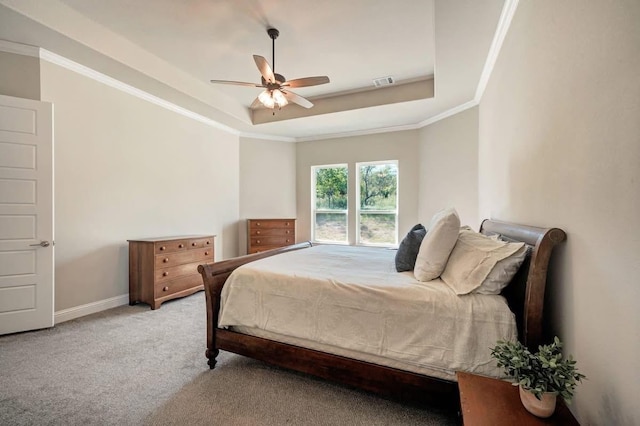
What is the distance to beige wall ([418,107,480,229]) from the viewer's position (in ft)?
12.7

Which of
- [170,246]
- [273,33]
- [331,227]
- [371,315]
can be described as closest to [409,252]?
[371,315]

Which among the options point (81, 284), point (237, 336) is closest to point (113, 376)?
point (237, 336)

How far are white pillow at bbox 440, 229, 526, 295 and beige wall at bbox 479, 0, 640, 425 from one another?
238mm

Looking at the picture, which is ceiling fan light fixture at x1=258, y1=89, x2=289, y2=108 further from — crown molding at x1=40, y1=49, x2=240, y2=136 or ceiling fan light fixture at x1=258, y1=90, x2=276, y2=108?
crown molding at x1=40, y1=49, x2=240, y2=136

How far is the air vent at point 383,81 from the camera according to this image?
3.82m

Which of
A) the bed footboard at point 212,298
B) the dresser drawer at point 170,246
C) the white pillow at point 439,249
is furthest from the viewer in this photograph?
the dresser drawer at point 170,246

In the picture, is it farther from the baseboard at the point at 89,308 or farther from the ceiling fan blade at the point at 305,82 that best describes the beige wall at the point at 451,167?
the baseboard at the point at 89,308

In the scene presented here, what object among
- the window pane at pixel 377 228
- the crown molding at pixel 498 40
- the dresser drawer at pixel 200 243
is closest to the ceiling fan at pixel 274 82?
the crown molding at pixel 498 40

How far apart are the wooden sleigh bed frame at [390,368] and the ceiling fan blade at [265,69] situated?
1806mm

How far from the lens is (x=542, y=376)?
0.97m

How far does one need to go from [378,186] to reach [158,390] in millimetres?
4567

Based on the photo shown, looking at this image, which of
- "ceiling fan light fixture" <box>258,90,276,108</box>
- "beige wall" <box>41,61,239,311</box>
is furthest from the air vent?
"beige wall" <box>41,61,239,311</box>

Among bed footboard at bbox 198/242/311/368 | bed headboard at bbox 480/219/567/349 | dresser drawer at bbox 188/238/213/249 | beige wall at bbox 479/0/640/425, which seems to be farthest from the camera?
dresser drawer at bbox 188/238/213/249

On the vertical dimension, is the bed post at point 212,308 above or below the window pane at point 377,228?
below
